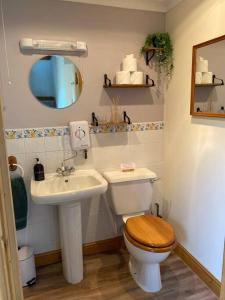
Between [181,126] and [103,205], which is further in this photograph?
[103,205]

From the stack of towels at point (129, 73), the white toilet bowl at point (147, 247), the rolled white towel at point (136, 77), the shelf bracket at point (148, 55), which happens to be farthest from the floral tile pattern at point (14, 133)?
the shelf bracket at point (148, 55)

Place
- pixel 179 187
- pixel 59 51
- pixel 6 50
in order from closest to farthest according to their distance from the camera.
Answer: pixel 6 50 < pixel 59 51 < pixel 179 187

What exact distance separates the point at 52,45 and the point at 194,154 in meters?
1.38

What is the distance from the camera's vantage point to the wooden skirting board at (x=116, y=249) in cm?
181

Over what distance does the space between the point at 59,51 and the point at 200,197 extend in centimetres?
158

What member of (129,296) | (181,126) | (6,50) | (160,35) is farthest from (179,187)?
(6,50)

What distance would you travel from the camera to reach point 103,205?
2195 mm

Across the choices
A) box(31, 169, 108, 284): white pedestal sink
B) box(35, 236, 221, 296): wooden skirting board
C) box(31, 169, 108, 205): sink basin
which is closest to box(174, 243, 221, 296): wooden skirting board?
box(35, 236, 221, 296): wooden skirting board

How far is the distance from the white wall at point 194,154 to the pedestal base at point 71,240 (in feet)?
3.01

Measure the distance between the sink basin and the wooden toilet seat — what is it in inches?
15.8

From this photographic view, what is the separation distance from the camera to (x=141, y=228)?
1788 mm

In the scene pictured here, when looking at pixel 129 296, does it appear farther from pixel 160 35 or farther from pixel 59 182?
pixel 160 35

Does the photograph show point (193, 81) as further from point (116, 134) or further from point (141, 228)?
point (141, 228)

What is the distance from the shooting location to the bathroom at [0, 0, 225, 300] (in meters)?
1.74
